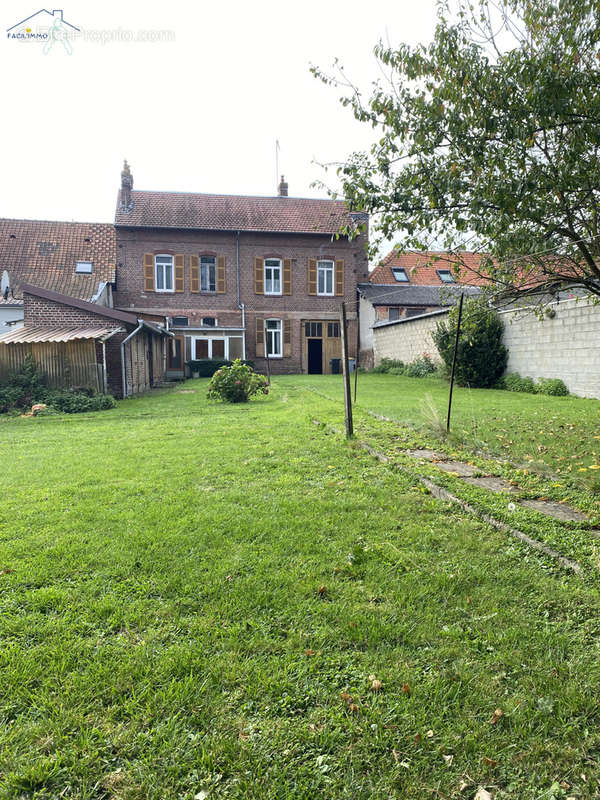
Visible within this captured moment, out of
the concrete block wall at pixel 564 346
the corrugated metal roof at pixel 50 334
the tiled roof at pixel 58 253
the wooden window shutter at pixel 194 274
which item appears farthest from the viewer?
the wooden window shutter at pixel 194 274

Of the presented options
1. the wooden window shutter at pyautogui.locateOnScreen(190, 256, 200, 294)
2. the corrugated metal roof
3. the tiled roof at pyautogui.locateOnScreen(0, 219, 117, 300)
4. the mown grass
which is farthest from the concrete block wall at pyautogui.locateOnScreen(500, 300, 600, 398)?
the tiled roof at pyautogui.locateOnScreen(0, 219, 117, 300)

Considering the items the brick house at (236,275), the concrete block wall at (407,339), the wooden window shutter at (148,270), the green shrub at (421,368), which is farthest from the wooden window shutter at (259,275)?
the green shrub at (421,368)

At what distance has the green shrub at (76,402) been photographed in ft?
37.7

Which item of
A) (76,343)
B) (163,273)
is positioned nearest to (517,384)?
(76,343)

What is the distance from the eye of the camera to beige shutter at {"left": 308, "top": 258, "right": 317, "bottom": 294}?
25.6m

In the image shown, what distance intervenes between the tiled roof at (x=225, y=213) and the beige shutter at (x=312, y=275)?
157 centimetres

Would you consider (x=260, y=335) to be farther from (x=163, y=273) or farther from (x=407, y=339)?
(x=407, y=339)

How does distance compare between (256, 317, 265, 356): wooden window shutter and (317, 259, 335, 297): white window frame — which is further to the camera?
(317, 259, 335, 297): white window frame

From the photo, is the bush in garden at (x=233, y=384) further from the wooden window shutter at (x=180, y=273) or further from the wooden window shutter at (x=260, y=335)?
the wooden window shutter at (x=180, y=273)

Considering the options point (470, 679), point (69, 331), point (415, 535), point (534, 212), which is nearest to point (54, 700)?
point (470, 679)

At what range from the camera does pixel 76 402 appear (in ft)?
38.3

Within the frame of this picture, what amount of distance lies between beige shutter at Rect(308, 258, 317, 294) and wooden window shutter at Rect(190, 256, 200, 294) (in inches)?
226

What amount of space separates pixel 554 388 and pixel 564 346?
3.55 ft

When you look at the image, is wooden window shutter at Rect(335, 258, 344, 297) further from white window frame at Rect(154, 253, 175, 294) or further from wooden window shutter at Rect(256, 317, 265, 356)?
white window frame at Rect(154, 253, 175, 294)
